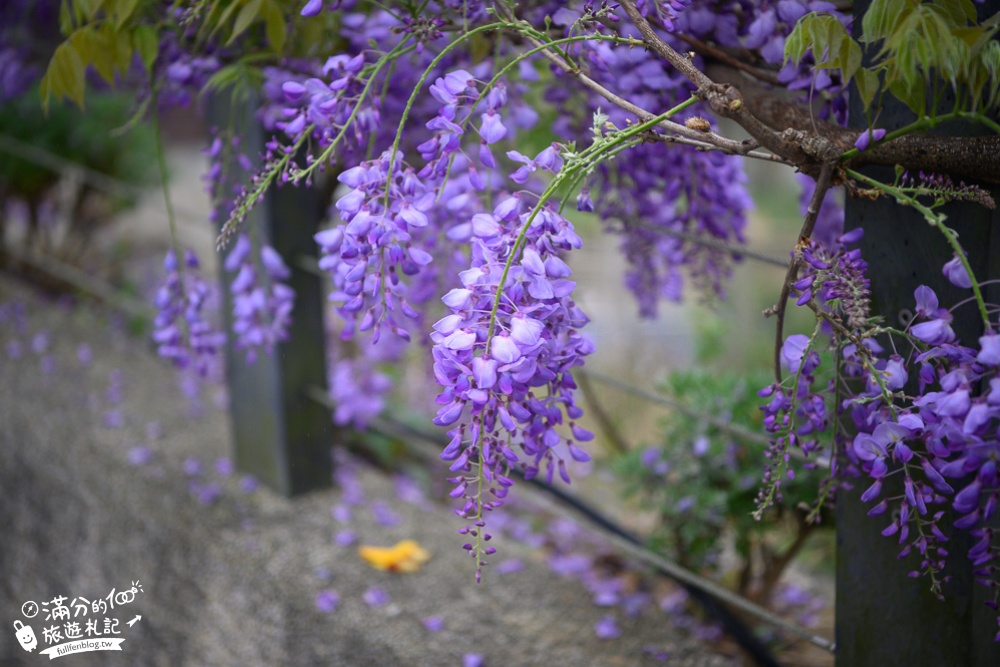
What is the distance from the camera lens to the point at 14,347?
248cm

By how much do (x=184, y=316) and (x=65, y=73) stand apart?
0.35 metres

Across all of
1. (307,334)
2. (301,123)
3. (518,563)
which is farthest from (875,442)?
(307,334)

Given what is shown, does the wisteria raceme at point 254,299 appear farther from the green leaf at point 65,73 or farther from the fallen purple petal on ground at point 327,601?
the fallen purple petal on ground at point 327,601

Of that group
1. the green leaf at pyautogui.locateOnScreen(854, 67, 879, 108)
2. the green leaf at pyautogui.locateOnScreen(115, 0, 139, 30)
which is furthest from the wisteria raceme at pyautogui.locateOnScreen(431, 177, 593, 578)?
the green leaf at pyautogui.locateOnScreen(115, 0, 139, 30)

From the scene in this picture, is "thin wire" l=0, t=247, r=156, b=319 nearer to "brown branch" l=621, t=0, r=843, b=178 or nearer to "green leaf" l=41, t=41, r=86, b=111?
"green leaf" l=41, t=41, r=86, b=111

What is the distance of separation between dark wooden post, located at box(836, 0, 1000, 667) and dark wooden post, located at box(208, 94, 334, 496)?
42.0 inches

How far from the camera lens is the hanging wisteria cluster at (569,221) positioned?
771 millimetres

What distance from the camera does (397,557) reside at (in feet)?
5.44

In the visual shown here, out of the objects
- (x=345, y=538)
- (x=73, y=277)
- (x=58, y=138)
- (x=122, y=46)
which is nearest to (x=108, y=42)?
(x=122, y=46)

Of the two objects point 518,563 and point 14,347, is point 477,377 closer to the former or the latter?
point 518,563

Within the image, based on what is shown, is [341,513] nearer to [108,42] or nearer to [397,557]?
[397,557]

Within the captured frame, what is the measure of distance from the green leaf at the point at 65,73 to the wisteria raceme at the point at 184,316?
0.80ft

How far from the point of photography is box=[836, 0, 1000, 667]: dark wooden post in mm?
924

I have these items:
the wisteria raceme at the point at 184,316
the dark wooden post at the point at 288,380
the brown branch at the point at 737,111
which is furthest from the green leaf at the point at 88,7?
the brown branch at the point at 737,111
